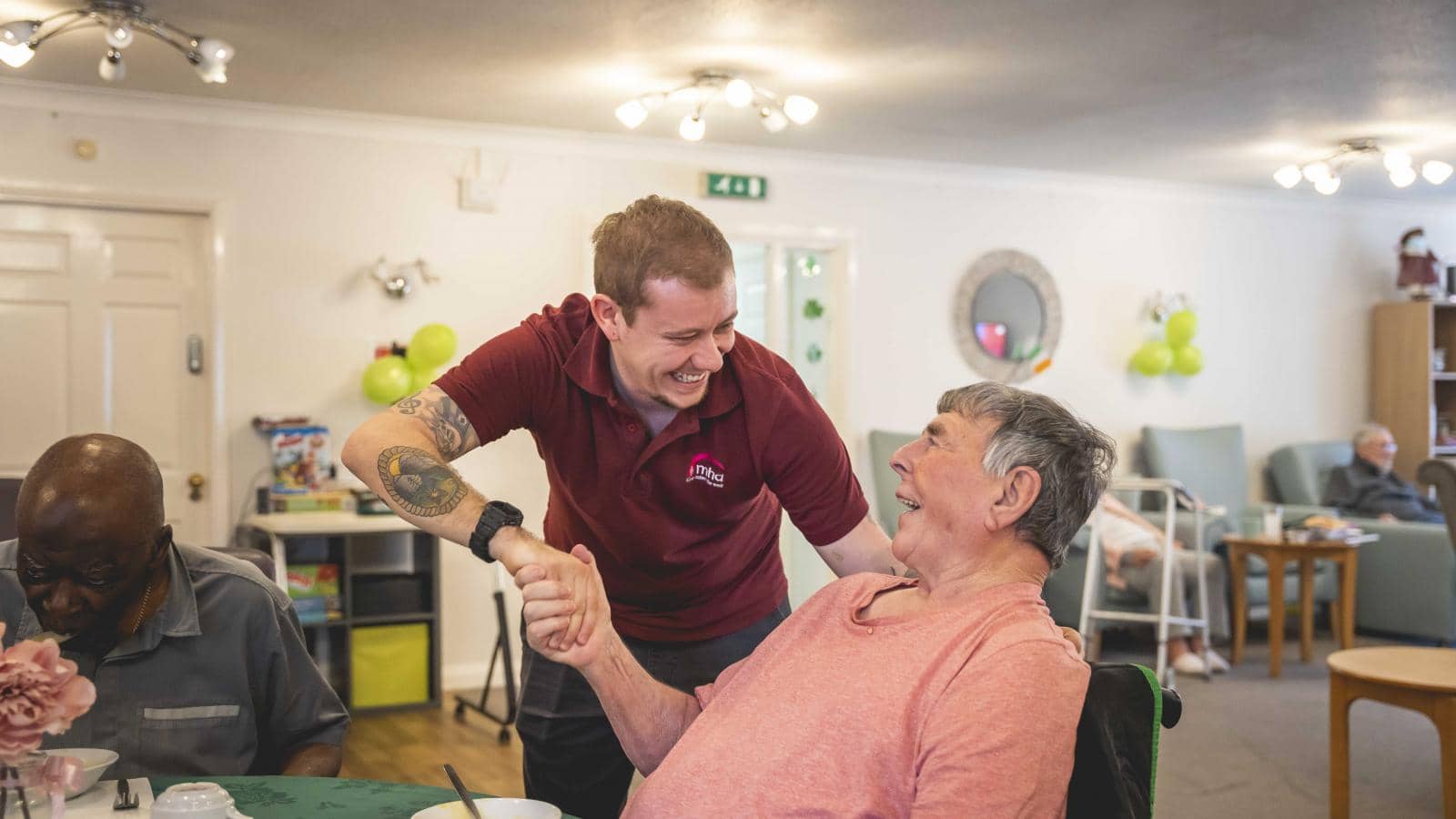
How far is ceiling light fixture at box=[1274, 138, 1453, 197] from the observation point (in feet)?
20.3

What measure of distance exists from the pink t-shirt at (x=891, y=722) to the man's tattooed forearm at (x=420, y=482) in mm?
468

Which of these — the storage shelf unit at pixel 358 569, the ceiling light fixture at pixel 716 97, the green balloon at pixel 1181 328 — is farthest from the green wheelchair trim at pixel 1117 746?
the green balloon at pixel 1181 328

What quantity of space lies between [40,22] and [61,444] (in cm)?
299

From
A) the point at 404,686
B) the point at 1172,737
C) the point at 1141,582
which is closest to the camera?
the point at 1172,737

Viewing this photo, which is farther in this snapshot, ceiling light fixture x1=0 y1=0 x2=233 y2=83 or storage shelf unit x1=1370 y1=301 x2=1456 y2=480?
storage shelf unit x1=1370 y1=301 x2=1456 y2=480

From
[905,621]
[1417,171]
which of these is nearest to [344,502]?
[905,621]

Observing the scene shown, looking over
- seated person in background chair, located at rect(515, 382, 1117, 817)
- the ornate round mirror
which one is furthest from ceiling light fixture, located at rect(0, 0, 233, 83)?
the ornate round mirror

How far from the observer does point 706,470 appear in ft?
7.06

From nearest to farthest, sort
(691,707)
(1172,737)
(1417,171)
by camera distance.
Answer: (691,707)
(1172,737)
(1417,171)

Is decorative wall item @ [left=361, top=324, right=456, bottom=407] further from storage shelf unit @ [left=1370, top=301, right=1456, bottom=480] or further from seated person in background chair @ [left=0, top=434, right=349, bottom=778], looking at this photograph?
storage shelf unit @ [left=1370, top=301, right=1456, bottom=480]

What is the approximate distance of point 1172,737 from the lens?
4.76 metres

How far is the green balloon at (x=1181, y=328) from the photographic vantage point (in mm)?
7254

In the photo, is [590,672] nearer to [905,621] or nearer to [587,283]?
[905,621]

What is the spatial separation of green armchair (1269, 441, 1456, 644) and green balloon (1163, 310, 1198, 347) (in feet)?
3.60
